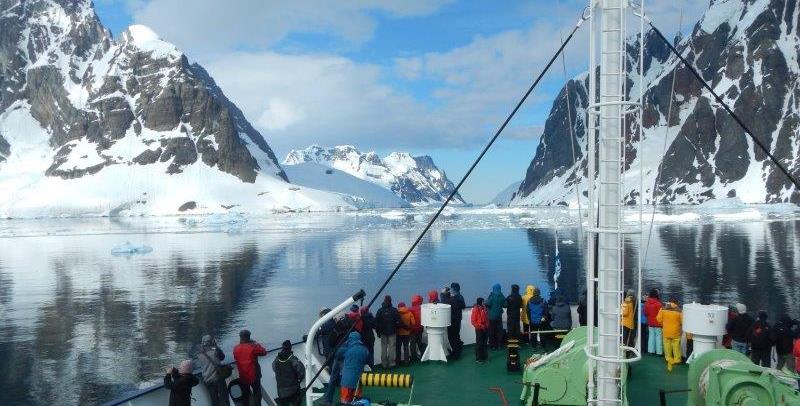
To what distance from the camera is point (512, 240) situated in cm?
7738

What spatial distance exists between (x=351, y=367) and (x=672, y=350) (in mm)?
7090

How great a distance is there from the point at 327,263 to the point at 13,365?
3257 centimetres

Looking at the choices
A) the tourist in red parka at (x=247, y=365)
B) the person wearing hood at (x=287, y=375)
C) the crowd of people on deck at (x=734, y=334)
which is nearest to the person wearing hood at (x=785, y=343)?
the crowd of people on deck at (x=734, y=334)

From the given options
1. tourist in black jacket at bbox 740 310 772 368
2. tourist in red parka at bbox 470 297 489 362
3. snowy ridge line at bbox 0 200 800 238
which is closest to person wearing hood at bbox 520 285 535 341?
tourist in red parka at bbox 470 297 489 362

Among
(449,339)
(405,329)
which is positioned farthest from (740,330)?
(405,329)

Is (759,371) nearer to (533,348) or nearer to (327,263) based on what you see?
(533,348)

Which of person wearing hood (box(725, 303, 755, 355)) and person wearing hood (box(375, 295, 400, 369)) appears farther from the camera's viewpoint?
person wearing hood (box(375, 295, 400, 369))

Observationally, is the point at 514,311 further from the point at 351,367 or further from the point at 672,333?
the point at 351,367

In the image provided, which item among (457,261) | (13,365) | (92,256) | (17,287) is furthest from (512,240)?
(13,365)

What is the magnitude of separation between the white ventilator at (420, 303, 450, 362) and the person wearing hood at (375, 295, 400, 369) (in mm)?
702

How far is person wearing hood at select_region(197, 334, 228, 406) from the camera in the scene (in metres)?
10.5

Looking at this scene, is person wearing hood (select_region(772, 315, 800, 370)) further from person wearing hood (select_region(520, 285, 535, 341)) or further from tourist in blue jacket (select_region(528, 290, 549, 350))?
person wearing hood (select_region(520, 285, 535, 341))

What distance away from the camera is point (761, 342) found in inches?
488

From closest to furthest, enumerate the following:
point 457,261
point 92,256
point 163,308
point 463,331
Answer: point 463,331
point 163,308
point 457,261
point 92,256
